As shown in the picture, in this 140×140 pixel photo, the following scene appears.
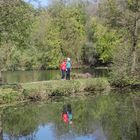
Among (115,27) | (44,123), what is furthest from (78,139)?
(115,27)

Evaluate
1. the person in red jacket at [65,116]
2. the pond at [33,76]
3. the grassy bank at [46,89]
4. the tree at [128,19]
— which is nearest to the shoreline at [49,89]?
the grassy bank at [46,89]

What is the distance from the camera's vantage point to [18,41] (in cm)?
3189

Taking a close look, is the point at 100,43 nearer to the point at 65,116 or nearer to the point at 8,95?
the point at 8,95

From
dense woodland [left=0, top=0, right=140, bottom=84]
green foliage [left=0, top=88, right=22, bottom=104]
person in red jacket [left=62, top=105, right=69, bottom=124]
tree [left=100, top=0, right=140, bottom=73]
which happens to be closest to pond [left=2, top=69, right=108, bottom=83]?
dense woodland [left=0, top=0, right=140, bottom=84]

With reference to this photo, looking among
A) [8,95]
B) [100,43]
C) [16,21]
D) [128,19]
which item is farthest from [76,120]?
[100,43]

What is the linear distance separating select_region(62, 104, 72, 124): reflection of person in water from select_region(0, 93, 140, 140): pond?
153 mm

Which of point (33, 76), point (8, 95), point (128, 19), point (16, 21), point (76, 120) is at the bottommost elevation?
point (76, 120)

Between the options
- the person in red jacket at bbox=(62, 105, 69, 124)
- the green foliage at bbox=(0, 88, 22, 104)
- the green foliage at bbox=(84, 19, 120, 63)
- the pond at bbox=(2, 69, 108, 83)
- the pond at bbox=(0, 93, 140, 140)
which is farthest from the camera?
the green foliage at bbox=(84, 19, 120, 63)

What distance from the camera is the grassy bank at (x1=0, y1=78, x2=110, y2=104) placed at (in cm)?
3169

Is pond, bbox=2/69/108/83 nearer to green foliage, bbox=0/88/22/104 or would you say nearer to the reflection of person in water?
green foliage, bbox=0/88/22/104

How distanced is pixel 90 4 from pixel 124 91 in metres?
66.0

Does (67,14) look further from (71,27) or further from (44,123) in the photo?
(44,123)

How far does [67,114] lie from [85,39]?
62.4 meters

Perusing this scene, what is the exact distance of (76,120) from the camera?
84.0ft
